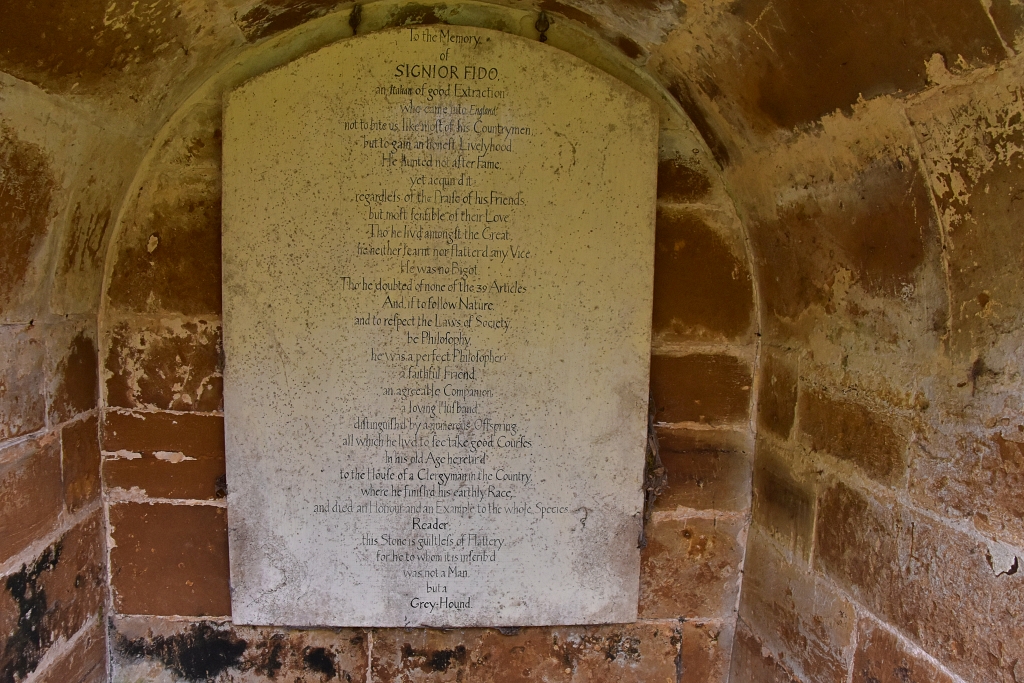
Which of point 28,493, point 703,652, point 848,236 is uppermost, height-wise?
point 848,236

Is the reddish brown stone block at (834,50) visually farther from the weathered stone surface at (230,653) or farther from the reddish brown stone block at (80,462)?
the reddish brown stone block at (80,462)

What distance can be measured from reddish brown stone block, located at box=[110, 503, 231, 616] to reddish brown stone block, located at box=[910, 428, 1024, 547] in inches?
84.7

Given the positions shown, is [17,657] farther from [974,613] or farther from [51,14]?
[974,613]

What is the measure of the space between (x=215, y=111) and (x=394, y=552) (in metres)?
1.61

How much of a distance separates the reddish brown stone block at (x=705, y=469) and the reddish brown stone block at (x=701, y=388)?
6 cm

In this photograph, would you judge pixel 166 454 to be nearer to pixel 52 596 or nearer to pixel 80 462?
pixel 80 462

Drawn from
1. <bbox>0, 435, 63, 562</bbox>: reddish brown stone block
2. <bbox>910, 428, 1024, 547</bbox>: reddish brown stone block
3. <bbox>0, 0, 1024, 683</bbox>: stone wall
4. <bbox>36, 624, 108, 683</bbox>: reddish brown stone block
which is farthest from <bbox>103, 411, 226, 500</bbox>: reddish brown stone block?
<bbox>910, 428, 1024, 547</bbox>: reddish brown stone block

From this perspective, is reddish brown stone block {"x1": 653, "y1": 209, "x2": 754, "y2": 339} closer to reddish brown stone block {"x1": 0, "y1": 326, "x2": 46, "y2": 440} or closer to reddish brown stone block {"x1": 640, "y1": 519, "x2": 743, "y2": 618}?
reddish brown stone block {"x1": 640, "y1": 519, "x2": 743, "y2": 618}

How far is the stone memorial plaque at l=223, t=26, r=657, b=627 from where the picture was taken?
198 centimetres

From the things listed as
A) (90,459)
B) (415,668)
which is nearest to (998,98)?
(415,668)

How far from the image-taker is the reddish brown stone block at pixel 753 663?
205cm

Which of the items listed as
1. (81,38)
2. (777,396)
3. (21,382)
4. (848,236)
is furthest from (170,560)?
(848,236)

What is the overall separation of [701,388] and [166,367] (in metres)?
1.87

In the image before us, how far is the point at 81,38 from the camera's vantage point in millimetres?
1557
